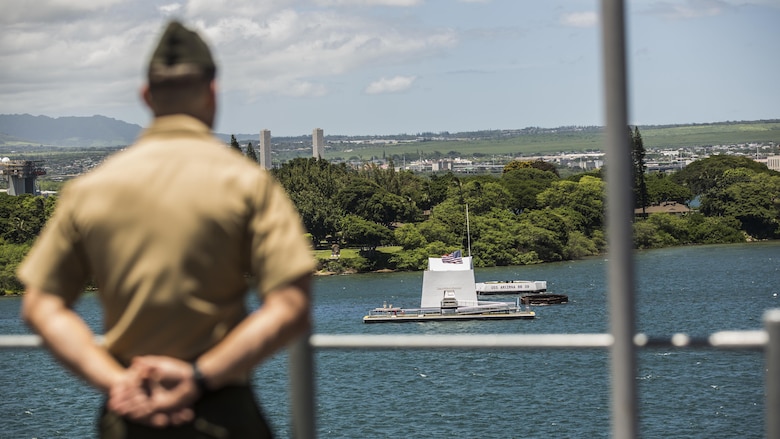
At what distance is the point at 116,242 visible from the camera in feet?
6.22

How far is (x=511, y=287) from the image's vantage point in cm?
7469

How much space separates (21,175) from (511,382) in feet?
260

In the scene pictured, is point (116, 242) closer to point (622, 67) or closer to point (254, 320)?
point (254, 320)

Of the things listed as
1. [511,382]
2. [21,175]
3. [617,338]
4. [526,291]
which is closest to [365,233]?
[526,291]

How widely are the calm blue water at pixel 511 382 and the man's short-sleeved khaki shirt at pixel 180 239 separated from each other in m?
20.9

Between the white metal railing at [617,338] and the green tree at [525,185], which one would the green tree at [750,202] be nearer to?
the green tree at [525,185]

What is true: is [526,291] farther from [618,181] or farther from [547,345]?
[618,181]

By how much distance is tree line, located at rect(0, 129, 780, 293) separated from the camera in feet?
299

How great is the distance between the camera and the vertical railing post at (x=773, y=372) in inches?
90.0

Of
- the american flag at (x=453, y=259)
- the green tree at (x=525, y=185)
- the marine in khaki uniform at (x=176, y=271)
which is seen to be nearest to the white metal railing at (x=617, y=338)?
the marine in khaki uniform at (x=176, y=271)

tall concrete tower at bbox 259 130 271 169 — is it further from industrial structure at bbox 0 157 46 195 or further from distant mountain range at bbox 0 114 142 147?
industrial structure at bbox 0 157 46 195

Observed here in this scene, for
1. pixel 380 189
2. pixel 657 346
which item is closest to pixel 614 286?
pixel 657 346

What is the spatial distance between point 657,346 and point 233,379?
3.01 ft

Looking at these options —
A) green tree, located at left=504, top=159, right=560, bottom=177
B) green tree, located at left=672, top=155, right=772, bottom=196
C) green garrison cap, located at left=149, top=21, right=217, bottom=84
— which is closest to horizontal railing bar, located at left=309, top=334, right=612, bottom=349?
green garrison cap, located at left=149, top=21, right=217, bottom=84
